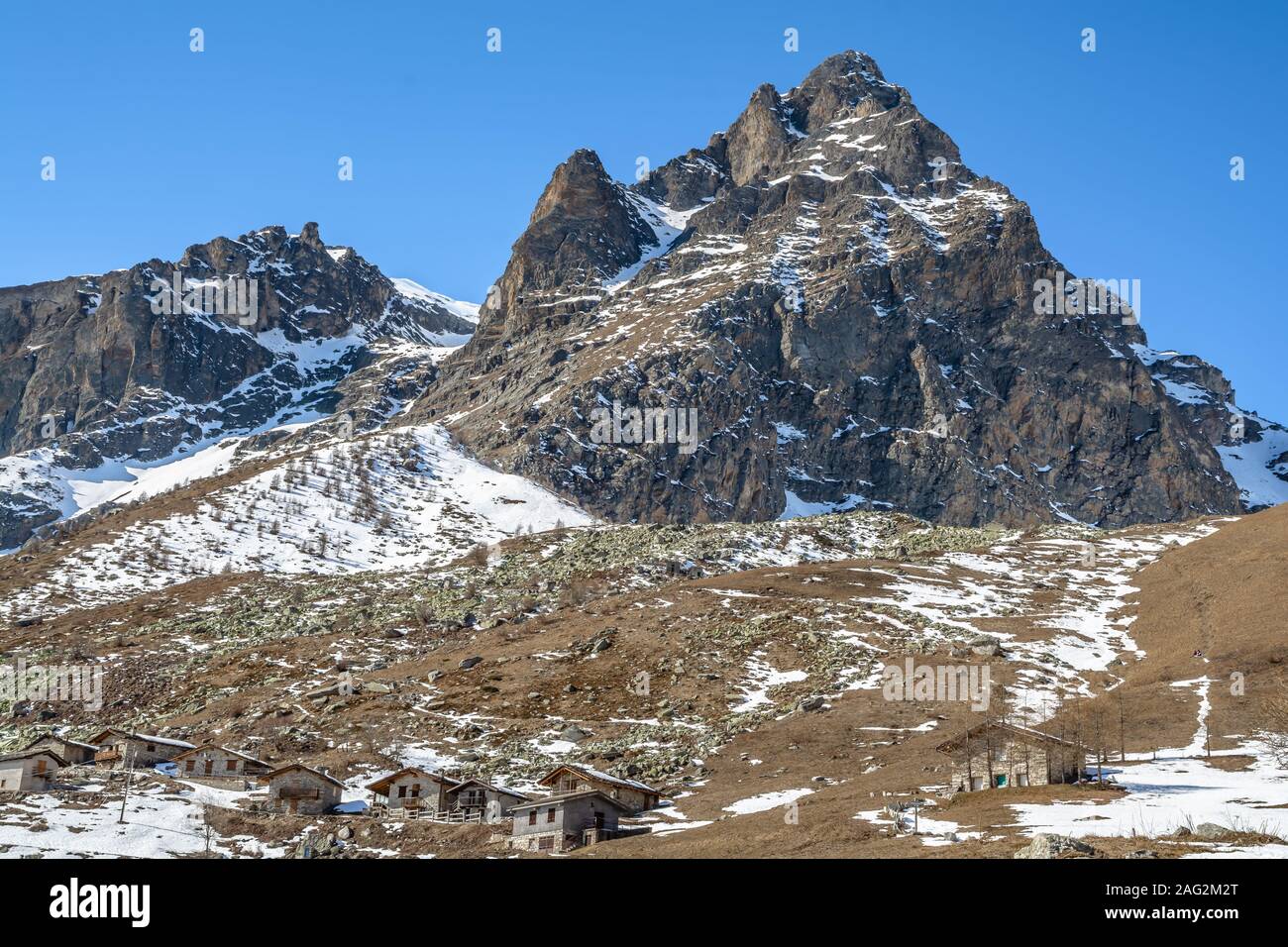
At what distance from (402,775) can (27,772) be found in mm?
19631

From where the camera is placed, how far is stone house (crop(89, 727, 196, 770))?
234 ft

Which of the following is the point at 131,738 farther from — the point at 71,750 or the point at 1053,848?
the point at 1053,848

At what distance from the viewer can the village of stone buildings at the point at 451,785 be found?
186 ft

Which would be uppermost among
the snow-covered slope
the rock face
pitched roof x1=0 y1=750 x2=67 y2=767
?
the snow-covered slope

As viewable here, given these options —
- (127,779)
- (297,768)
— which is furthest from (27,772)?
(297,768)

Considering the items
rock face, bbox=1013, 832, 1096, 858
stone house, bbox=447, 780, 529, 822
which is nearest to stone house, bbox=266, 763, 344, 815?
stone house, bbox=447, 780, 529, 822

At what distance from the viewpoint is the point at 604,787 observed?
61.0 metres

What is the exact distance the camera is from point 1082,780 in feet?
183

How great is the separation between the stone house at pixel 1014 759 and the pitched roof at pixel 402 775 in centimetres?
2805

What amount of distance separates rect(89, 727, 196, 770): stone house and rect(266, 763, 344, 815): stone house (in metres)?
11.4

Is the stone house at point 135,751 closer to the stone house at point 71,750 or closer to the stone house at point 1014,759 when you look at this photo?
the stone house at point 71,750

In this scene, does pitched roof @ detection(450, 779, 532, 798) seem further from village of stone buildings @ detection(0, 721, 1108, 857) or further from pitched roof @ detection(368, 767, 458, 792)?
pitched roof @ detection(368, 767, 458, 792)
